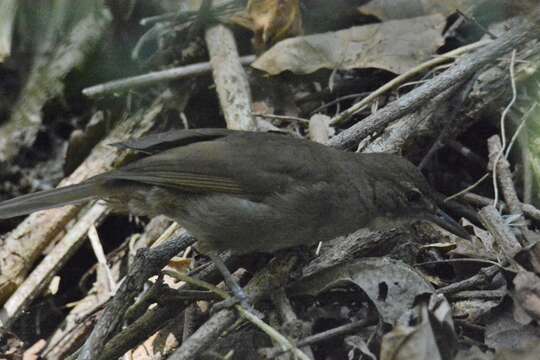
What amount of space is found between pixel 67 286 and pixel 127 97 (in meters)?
1.27

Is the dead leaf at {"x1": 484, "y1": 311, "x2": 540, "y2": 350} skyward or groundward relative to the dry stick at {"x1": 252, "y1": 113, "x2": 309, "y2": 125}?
groundward

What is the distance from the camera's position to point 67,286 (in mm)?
5070

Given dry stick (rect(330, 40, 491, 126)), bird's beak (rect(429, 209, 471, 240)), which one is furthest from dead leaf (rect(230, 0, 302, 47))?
bird's beak (rect(429, 209, 471, 240))

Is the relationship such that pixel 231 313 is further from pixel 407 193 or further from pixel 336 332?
pixel 407 193

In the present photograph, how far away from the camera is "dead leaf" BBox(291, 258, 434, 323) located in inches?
138

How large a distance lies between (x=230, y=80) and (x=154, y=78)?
0.60 m

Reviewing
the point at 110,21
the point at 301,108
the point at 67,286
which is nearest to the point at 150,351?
the point at 67,286

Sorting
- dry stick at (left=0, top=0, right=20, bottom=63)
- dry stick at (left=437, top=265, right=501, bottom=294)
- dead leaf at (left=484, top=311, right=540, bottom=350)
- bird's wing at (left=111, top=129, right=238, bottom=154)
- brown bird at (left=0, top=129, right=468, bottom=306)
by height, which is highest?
dry stick at (left=0, top=0, right=20, bottom=63)

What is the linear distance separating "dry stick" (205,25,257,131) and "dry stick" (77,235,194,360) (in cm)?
98

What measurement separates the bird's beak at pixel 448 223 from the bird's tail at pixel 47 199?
64.1 inches

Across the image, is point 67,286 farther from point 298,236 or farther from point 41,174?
point 298,236

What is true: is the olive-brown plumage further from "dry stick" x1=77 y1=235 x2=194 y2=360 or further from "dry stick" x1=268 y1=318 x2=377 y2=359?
"dry stick" x1=268 y1=318 x2=377 y2=359

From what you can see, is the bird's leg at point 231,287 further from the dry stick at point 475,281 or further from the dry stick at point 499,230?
the dry stick at point 499,230

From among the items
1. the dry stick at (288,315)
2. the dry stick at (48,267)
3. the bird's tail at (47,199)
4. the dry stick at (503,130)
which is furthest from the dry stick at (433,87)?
the dry stick at (48,267)
